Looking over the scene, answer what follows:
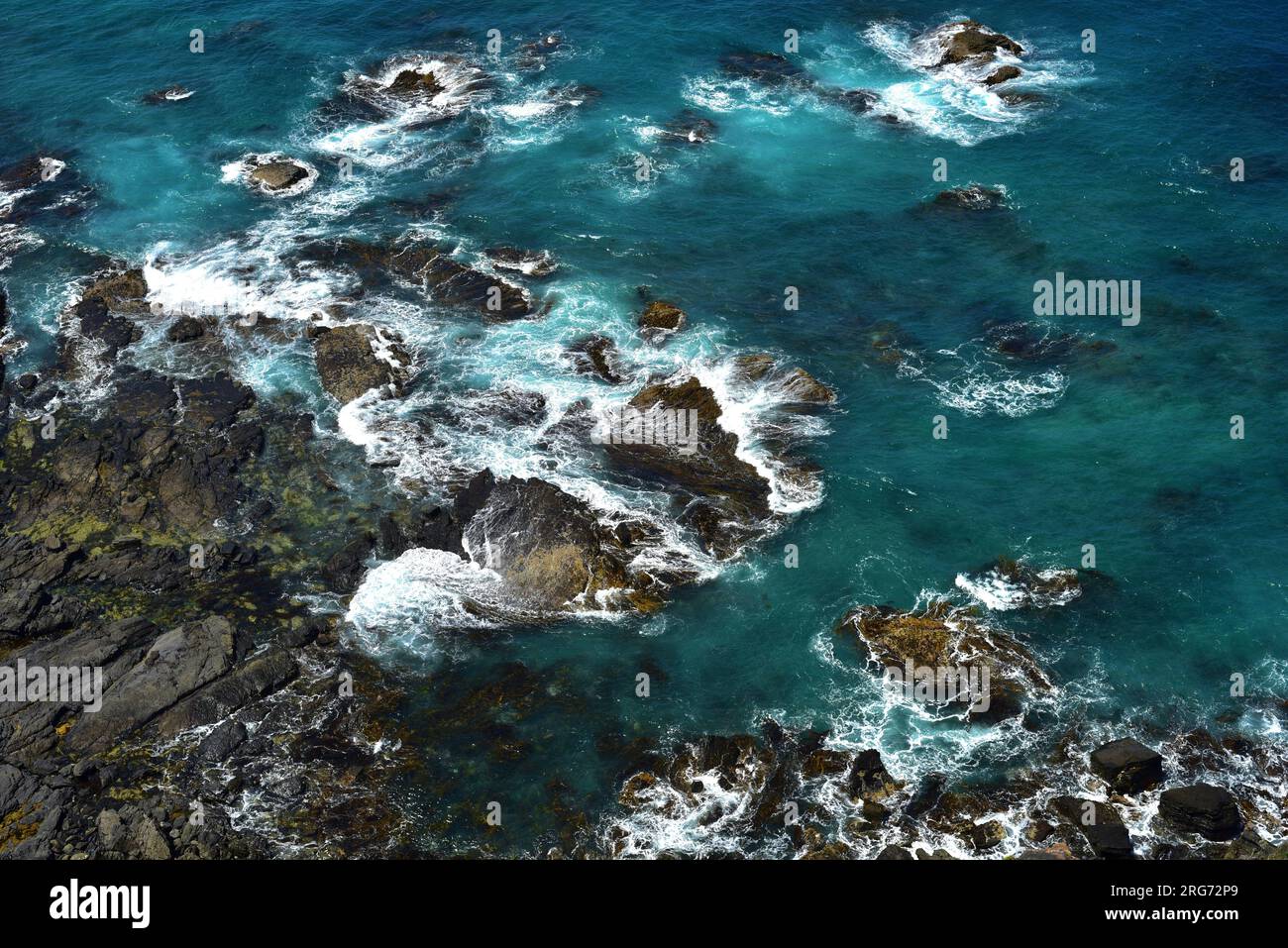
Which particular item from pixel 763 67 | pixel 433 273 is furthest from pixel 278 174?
pixel 763 67

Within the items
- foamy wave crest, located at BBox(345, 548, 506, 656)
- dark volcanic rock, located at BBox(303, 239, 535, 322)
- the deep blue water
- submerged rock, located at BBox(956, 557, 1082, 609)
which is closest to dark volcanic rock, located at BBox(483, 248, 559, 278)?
the deep blue water

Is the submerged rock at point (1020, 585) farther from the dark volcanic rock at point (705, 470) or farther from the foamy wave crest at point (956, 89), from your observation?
the foamy wave crest at point (956, 89)

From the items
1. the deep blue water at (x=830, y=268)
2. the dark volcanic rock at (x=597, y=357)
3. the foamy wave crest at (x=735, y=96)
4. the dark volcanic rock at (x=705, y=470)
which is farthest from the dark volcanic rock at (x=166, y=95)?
the dark volcanic rock at (x=705, y=470)

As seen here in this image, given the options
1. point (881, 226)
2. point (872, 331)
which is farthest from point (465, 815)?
point (881, 226)

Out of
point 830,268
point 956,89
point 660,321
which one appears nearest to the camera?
point 660,321

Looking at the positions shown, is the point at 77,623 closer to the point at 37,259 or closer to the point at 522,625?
the point at 522,625

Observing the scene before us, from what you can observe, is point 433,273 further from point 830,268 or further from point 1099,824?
point 1099,824

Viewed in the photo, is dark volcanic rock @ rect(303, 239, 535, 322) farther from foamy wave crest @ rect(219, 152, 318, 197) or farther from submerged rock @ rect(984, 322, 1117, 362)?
submerged rock @ rect(984, 322, 1117, 362)
